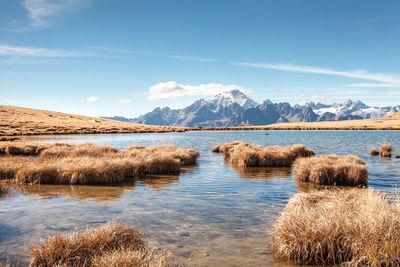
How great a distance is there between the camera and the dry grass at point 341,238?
7.02 meters

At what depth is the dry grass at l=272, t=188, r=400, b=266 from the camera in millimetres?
7016

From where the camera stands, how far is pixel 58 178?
62.5ft

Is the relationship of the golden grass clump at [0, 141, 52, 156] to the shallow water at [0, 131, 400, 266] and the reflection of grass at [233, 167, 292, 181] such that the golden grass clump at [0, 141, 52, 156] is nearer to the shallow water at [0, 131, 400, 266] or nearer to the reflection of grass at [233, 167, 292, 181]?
the shallow water at [0, 131, 400, 266]

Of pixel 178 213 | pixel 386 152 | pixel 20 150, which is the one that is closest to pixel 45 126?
pixel 20 150

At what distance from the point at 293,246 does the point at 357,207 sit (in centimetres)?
315

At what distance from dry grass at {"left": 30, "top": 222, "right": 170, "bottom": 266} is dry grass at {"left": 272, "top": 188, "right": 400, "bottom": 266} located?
3532 mm

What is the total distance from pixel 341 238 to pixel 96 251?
21.0 feet

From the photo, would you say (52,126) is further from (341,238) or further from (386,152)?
(341,238)

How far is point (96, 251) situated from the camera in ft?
23.4

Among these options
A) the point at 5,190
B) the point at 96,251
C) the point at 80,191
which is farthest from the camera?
the point at 80,191

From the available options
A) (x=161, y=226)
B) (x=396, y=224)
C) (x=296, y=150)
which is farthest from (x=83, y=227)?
(x=296, y=150)

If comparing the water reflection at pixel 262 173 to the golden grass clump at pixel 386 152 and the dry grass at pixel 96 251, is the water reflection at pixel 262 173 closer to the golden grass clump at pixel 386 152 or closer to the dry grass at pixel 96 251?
the dry grass at pixel 96 251

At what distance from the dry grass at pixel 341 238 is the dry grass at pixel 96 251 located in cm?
353

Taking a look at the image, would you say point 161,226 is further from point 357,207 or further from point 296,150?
point 296,150
